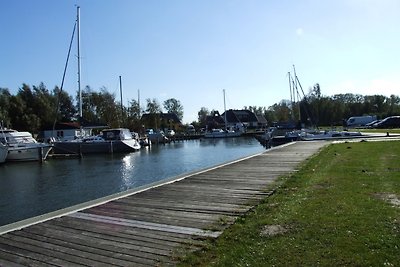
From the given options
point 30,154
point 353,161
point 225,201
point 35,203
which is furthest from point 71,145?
point 225,201

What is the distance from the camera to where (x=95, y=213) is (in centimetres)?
937

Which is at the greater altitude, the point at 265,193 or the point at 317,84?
the point at 317,84

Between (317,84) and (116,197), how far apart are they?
117m

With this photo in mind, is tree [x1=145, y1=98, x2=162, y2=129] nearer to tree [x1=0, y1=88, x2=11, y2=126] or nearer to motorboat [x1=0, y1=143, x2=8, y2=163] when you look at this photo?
tree [x1=0, y1=88, x2=11, y2=126]

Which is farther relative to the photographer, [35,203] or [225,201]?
[35,203]

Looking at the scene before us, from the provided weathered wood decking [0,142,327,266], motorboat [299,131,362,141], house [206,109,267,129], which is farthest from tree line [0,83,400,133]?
weathered wood decking [0,142,327,266]

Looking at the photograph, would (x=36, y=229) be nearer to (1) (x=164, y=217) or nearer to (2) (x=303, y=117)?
(1) (x=164, y=217)

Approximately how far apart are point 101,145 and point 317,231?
174 ft

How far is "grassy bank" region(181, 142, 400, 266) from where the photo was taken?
5711mm

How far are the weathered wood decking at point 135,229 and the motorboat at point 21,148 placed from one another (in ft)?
125

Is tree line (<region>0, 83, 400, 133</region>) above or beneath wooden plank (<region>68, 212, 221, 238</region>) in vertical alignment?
above

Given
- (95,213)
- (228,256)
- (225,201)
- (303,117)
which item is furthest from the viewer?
(303,117)

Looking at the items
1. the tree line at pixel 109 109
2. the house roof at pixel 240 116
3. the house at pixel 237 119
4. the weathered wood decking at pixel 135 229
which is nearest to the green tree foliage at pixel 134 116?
the tree line at pixel 109 109

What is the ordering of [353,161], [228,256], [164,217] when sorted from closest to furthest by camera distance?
1. [228,256]
2. [164,217]
3. [353,161]
